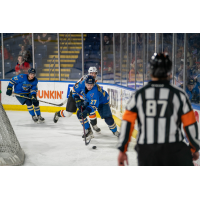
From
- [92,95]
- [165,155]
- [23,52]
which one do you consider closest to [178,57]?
[92,95]

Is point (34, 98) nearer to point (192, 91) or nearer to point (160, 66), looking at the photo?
point (192, 91)

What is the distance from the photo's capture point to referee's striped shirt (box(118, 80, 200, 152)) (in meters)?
1.35

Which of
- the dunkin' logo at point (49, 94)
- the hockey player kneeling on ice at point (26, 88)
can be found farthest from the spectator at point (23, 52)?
the hockey player kneeling on ice at point (26, 88)

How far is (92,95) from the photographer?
3365 mm

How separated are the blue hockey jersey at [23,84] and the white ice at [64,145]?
23.6 inches

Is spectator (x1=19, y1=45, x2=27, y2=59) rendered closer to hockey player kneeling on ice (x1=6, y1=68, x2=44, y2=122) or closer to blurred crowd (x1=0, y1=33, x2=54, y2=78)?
blurred crowd (x1=0, y1=33, x2=54, y2=78)

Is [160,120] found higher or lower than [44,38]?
lower

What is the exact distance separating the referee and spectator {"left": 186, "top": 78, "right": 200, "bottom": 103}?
138 cm

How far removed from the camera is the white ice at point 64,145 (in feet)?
9.66

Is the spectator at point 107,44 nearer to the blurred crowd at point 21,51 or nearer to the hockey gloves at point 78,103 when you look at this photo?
the blurred crowd at point 21,51

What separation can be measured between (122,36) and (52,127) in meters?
2.20

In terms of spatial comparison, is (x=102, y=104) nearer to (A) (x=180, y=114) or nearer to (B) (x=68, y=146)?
(B) (x=68, y=146)

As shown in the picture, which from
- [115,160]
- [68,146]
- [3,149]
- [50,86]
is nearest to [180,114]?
[115,160]

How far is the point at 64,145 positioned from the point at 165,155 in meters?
2.38
